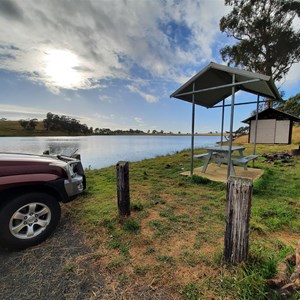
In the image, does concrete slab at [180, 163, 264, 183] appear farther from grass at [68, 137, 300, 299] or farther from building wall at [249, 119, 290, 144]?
building wall at [249, 119, 290, 144]

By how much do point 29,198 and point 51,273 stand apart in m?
0.93

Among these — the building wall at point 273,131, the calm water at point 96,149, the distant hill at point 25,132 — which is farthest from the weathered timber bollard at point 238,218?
the distant hill at point 25,132

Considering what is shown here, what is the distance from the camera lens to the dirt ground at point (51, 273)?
1.59m

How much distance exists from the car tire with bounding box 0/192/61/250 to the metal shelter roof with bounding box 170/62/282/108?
14.3ft

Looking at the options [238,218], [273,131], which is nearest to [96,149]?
[273,131]

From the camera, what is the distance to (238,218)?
5.59 feet

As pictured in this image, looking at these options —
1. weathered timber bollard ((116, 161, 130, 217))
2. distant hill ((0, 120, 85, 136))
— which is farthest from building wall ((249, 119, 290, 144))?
distant hill ((0, 120, 85, 136))

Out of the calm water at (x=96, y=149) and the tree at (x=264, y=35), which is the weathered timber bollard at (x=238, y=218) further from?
the tree at (x=264, y=35)

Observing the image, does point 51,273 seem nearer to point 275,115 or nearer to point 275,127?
point 275,127

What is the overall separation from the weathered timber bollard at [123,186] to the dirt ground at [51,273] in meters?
0.77

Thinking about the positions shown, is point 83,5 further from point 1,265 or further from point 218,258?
point 218,258

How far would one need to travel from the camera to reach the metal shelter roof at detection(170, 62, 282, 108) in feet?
13.7

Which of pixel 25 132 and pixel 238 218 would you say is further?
pixel 25 132

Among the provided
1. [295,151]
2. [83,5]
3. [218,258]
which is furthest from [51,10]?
[295,151]
